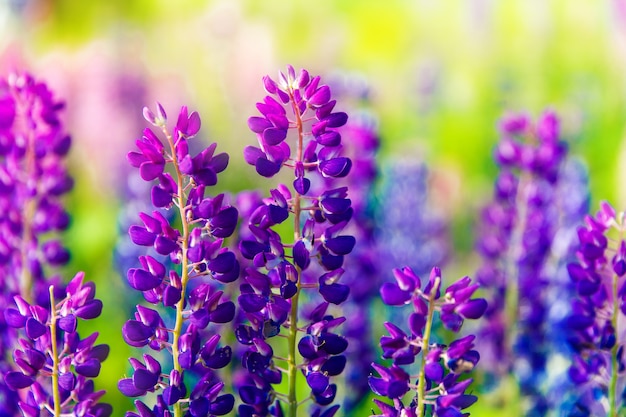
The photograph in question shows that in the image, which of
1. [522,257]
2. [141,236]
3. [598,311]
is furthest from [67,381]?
[522,257]

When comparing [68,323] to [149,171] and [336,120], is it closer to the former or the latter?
[149,171]

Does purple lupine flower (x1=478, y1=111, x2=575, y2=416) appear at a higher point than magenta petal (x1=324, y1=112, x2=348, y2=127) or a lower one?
lower

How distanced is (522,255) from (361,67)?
2.02 m

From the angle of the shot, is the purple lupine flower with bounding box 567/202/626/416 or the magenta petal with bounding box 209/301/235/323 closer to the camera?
the magenta petal with bounding box 209/301/235/323

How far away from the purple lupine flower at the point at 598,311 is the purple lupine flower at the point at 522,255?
1.10 feet

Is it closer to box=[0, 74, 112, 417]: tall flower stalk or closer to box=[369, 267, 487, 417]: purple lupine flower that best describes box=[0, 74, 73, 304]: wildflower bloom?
box=[0, 74, 112, 417]: tall flower stalk

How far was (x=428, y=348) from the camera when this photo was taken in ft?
2.41

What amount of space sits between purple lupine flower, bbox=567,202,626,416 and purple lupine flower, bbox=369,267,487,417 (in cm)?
18

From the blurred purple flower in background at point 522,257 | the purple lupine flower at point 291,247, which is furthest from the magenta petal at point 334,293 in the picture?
the blurred purple flower in background at point 522,257

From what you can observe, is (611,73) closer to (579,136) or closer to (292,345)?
(579,136)

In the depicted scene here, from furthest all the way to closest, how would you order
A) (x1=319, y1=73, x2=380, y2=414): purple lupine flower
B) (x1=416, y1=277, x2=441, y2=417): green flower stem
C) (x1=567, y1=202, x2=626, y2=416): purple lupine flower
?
(x1=319, y1=73, x2=380, y2=414): purple lupine flower, (x1=567, y1=202, x2=626, y2=416): purple lupine flower, (x1=416, y1=277, x2=441, y2=417): green flower stem

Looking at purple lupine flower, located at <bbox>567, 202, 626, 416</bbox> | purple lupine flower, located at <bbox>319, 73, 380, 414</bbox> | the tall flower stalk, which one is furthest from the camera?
purple lupine flower, located at <bbox>319, 73, 380, 414</bbox>

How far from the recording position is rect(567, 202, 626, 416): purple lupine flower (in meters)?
0.84

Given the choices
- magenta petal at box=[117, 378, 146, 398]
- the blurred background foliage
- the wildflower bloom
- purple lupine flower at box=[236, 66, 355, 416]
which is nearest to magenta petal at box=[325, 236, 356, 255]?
purple lupine flower at box=[236, 66, 355, 416]
